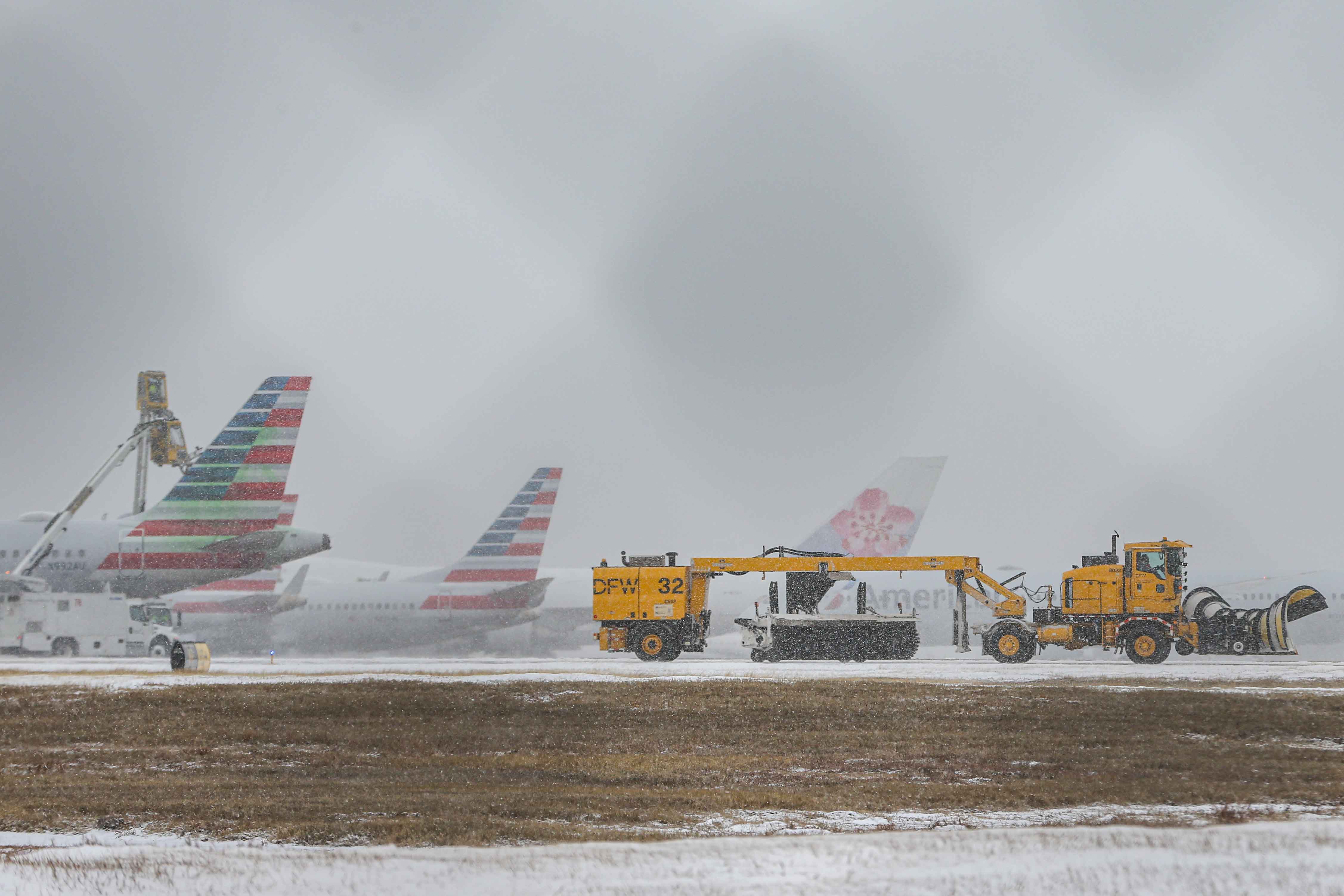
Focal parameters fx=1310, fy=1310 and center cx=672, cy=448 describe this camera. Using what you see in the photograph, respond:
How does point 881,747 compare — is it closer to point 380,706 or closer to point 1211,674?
point 380,706

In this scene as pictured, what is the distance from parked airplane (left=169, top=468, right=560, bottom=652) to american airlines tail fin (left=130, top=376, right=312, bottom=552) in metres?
6.82

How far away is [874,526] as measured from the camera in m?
60.7

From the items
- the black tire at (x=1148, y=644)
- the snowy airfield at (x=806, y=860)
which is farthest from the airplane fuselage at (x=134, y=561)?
the snowy airfield at (x=806, y=860)

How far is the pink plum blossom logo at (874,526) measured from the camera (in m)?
60.5

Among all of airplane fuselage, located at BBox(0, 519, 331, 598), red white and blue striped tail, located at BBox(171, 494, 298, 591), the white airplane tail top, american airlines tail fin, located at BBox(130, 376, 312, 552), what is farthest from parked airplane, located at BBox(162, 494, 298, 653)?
the white airplane tail top

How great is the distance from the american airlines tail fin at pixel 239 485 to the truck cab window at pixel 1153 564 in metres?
34.6

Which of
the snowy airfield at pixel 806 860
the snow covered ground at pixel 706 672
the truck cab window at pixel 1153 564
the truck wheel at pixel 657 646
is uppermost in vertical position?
the truck cab window at pixel 1153 564

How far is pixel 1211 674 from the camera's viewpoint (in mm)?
31531

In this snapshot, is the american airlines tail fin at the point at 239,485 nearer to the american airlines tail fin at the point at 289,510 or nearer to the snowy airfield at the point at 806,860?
the american airlines tail fin at the point at 289,510

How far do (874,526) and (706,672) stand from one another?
Result: 2996 centimetres

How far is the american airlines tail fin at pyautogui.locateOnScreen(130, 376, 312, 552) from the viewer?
56250 mm

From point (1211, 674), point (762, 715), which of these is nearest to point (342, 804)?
point (762, 715)

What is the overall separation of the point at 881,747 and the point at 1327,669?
21.4 metres

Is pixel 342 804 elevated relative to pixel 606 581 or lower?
lower
